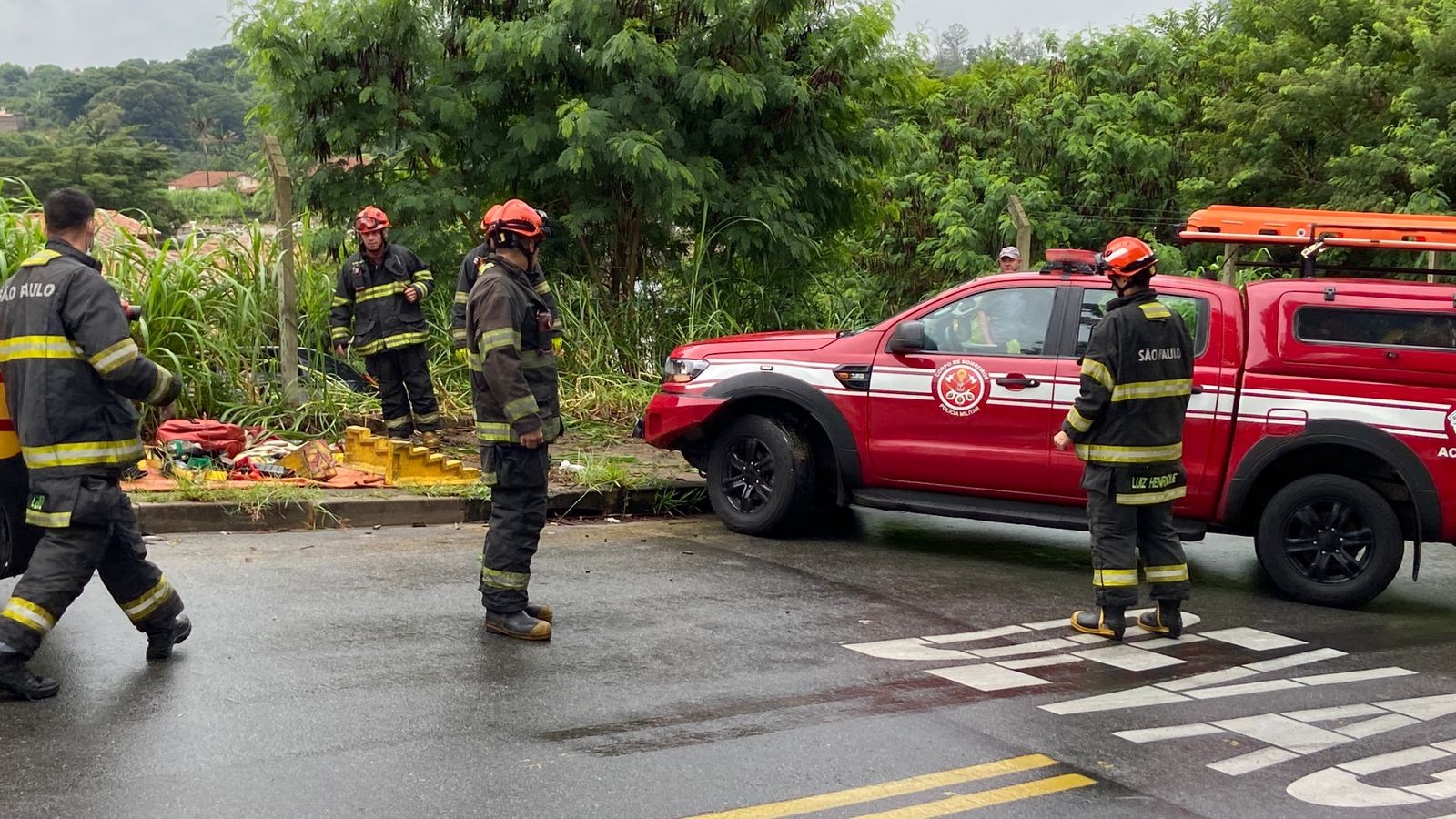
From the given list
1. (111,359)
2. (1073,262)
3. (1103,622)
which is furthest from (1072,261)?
(111,359)

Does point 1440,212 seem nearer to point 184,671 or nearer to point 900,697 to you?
point 900,697

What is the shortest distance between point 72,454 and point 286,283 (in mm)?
5701

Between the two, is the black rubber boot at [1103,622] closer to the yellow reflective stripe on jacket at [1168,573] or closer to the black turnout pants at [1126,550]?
the black turnout pants at [1126,550]

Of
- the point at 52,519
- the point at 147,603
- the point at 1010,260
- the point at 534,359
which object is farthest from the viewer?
the point at 1010,260

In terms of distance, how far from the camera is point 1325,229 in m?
A: 8.43

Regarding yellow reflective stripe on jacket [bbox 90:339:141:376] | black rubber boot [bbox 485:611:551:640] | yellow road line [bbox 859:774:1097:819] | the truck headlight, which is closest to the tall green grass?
the truck headlight

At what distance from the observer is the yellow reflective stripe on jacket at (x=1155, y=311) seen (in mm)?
6715

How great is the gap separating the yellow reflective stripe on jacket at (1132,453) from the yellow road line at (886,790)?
7.12 ft

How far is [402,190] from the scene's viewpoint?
1258cm

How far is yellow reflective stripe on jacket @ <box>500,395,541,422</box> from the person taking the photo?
20.0 feet

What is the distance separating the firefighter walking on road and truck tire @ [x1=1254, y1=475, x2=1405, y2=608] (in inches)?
235

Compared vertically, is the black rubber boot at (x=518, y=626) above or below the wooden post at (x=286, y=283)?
below

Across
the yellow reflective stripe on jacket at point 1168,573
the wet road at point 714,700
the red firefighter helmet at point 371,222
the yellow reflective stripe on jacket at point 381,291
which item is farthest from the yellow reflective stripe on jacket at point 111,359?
the yellow reflective stripe on jacket at point 381,291

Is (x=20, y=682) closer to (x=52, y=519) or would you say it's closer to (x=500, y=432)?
(x=52, y=519)
